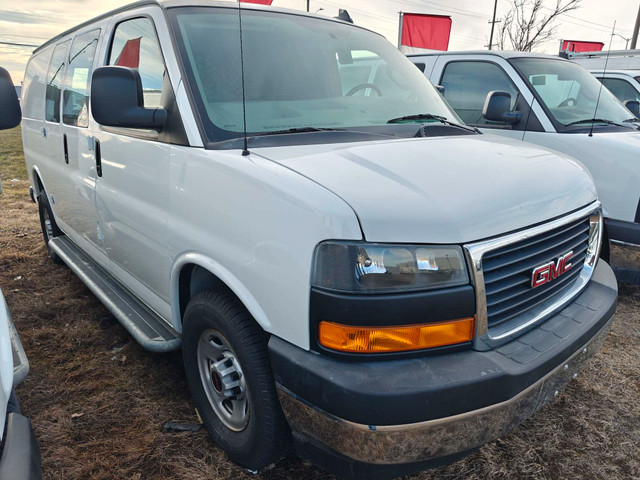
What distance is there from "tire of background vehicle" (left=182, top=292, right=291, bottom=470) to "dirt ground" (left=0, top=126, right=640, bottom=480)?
0.71 ft

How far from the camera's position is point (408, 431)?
162cm

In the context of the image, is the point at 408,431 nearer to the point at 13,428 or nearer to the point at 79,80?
the point at 13,428

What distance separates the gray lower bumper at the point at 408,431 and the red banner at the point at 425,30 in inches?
359

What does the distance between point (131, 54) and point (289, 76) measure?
39.2 inches

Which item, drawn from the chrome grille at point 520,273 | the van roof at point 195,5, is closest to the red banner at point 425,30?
the van roof at point 195,5

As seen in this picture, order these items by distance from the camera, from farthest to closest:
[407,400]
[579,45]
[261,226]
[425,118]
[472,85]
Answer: [579,45], [472,85], [425,118], [261,226], [407,400]

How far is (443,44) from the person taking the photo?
10.9 meters

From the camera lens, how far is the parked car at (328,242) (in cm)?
165

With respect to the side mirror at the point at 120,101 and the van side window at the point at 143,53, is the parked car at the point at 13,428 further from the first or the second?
the van side window at the point at 143,53

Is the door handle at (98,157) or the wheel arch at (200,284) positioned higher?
the door handle at (98,157)

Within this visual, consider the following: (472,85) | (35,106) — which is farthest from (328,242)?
(35,106)

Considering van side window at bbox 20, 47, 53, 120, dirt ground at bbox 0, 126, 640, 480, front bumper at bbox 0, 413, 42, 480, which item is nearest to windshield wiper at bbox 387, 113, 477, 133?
dirt ground at bbox 0, 126, 640, 480

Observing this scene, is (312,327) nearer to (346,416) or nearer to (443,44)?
(346,416)

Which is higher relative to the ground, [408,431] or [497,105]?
[497,105]
